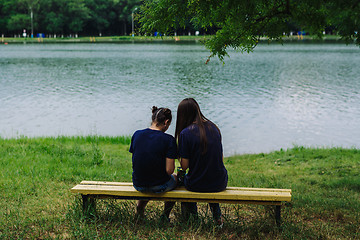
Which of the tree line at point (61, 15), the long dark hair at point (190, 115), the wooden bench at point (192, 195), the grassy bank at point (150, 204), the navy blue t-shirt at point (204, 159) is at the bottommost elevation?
the grassy bank at point (150, 204)

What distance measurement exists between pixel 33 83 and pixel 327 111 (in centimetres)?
1804

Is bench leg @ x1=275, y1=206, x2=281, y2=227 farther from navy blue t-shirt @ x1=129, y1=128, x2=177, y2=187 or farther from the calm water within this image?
the calm water

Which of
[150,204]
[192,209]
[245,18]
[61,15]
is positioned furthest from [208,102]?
[61,15]

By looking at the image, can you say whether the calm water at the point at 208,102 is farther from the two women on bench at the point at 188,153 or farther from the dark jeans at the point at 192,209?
the two women on bench at the point at 188,153

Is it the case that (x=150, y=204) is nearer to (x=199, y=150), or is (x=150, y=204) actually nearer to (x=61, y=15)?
(x=199, y=150)

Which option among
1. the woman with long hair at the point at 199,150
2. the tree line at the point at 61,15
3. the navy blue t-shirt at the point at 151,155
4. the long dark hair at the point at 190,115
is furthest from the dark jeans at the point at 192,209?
the tree line at the point at 61,15

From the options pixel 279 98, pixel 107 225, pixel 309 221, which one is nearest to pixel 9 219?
pixel 107 225

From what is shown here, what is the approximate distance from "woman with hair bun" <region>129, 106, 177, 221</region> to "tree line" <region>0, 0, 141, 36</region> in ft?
364

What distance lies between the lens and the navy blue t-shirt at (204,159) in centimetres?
427

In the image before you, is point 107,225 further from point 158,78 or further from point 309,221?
point 158,78

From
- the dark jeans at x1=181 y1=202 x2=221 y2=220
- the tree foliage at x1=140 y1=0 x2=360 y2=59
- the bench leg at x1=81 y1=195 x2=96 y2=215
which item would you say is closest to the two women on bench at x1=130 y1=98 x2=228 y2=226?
the dark jeans at x1=181 y1=202 x2=221 y2=220

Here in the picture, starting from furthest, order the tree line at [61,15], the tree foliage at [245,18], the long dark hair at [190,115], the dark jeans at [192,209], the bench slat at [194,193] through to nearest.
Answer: the tree line at [61,15]
the tree foliage at [245,18]
the dark jeans at [192,209]
the long dark hair at [190,115]
the bench slat at [194,193]

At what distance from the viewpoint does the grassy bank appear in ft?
13.8

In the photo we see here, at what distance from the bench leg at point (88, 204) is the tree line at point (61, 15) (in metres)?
111
